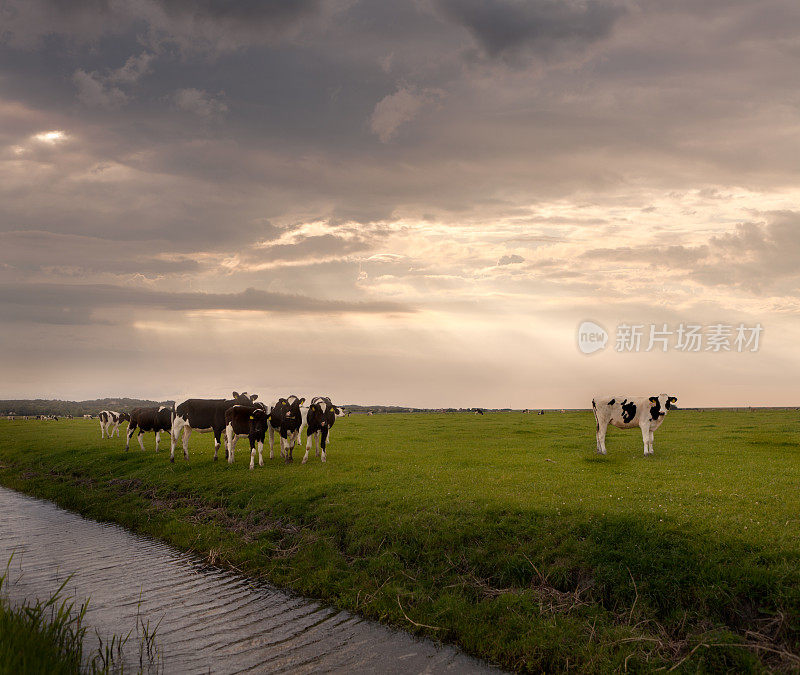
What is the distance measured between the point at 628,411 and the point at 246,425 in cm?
1748

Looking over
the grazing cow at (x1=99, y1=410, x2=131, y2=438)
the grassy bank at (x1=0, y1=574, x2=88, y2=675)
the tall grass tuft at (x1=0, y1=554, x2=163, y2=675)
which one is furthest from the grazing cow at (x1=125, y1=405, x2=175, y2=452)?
the grassy bank at (x1=0, y1=574, x2=88, y2=675)

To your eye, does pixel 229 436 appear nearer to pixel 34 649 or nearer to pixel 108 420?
pixel 34 649

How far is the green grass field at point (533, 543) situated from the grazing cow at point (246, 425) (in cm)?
146

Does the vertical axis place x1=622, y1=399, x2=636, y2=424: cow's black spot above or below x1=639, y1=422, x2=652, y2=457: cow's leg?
above

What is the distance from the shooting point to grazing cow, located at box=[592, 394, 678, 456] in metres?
25.6

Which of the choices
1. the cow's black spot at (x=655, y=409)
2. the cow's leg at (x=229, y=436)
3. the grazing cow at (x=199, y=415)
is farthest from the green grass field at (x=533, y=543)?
the grazing cow at (x=199, y=415)

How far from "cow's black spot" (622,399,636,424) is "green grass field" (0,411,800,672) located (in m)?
2.03

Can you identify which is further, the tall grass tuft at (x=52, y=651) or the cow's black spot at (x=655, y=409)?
the cow's black spot at (x=655, y=409)

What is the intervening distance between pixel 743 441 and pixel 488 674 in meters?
25.9

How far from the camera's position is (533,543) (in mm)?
13328

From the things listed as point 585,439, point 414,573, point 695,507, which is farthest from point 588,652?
point 585,439

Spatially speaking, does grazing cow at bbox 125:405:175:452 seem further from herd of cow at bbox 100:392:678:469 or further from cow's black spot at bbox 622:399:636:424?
cow's black spot at bbox 622:399:636:424

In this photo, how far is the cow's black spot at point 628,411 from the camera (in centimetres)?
2616

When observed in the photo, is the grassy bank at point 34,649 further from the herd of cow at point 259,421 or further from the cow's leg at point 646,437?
the cow's leg at point 646,437
